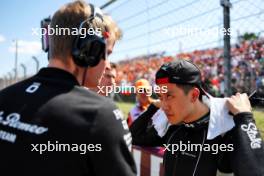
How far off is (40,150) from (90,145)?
149 millimetres

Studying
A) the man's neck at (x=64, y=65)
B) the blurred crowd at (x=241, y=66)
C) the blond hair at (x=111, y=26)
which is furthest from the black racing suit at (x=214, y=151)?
the blurred crowd at (x=241, y=66)

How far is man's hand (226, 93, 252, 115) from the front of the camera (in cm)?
177

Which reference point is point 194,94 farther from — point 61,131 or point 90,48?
point 61,131

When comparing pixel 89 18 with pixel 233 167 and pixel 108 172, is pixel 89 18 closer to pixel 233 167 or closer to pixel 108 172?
pixel 108 172

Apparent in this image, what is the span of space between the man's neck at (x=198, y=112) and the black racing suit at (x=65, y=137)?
1053mm

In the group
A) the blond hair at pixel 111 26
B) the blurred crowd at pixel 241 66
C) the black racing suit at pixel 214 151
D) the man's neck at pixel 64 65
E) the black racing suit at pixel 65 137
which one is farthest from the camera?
the blurred crowd at pixel 241 66

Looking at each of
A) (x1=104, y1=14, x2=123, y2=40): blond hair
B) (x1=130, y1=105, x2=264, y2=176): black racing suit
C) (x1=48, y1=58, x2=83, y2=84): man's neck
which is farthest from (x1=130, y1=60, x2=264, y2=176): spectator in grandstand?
(x1=48, y1=58, x2=83, y2=84): man's neck

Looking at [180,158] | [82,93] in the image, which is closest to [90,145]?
[82,93]

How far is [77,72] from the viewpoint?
4.02 ft

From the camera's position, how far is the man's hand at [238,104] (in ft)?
5.82

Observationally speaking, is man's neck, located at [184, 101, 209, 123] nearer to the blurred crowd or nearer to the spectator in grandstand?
the spectator in grandstand

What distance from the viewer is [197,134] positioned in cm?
206

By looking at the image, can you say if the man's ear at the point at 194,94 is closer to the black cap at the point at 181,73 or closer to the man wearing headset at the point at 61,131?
the black cap at the point at 181,73

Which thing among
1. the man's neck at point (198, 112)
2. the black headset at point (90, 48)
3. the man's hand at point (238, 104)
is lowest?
the man's neck at point (198, 112)
